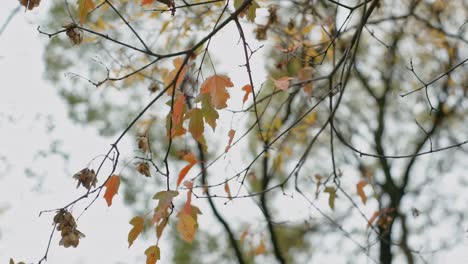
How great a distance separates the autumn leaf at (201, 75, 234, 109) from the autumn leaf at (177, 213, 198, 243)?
0.30 meters

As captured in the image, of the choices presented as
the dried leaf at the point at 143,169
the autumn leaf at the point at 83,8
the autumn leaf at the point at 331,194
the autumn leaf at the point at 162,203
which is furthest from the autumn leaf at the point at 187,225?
the autumn leaf at the point at 331,194

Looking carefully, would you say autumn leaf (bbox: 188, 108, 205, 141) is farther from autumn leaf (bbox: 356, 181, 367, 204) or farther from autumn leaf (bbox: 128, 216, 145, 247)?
autumn leaf (bbox: 356, 181, 367, 204)

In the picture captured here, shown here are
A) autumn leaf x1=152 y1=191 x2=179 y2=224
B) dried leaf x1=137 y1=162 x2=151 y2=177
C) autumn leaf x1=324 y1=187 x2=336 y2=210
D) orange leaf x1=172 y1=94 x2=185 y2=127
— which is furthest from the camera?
autumn leaf x1=324 y1=187 x2=336 y2=210

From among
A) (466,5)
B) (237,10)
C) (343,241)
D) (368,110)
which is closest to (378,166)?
(368,110)

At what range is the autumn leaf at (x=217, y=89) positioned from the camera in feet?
5.20

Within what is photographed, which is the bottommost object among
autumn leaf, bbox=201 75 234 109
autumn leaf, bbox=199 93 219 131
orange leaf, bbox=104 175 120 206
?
orange leaf, bbox=104 175 120 206

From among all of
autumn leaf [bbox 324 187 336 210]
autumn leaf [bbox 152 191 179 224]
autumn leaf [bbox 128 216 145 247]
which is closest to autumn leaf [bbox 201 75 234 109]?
autumn leaf [bbox 152 191 179 224]

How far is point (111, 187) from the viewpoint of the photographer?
1.64 meters

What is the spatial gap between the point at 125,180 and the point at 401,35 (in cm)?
283

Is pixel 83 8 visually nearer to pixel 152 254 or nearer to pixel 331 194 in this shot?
pixel 152 254

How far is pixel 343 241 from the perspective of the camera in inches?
238

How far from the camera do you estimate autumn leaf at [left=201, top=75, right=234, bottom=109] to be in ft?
5.20

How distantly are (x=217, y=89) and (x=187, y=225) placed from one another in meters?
0.36

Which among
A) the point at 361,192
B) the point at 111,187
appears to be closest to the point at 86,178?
the point at 111,187
